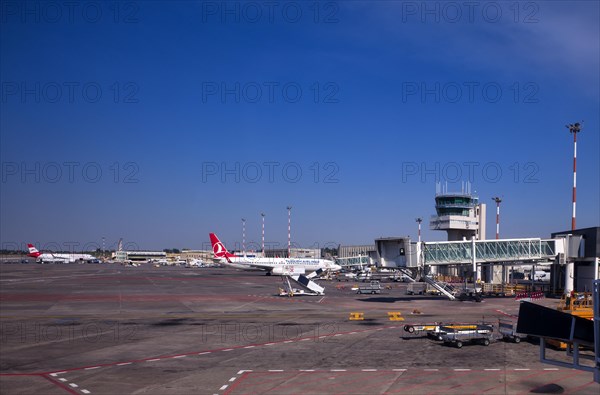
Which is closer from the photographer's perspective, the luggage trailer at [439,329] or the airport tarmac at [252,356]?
the airport tarmac at [252,356]

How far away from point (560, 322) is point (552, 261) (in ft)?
228

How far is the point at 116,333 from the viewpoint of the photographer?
35.0m

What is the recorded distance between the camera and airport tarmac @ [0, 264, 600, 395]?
70.0 ft

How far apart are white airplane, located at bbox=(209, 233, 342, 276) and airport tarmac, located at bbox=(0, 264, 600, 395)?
66.3 metres

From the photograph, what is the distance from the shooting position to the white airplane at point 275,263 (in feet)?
387

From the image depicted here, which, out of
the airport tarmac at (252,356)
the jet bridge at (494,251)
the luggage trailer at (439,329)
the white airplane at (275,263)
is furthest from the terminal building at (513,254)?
the white airplane at (275,263)

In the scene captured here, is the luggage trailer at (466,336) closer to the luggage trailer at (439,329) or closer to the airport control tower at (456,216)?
the luggage trailer at (439,329)

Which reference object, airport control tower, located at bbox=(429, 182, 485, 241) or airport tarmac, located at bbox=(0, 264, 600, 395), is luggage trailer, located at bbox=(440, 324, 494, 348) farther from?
airport control tower, located at bbox=(429, 182, 485, 241)

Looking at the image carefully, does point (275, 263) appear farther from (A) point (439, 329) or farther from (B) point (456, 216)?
(A) point (439, 329)

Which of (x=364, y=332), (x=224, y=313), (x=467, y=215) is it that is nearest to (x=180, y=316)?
(x=224, y=313)

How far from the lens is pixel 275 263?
121875 mm

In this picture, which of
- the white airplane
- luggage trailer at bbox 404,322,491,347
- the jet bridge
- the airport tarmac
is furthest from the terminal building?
the white airplane

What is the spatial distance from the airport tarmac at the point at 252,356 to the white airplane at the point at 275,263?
217 feet

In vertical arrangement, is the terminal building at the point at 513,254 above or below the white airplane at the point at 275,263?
above
